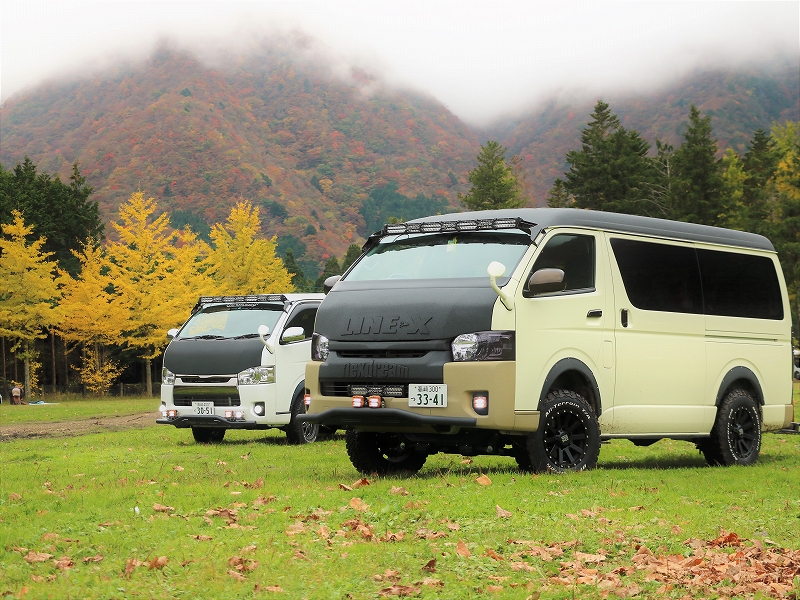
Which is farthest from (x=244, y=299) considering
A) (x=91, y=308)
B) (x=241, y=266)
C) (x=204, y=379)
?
(x=241, y=266)

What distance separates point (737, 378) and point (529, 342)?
4044 mm

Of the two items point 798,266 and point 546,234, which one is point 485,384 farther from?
point 798,266

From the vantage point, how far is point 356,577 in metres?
6.05

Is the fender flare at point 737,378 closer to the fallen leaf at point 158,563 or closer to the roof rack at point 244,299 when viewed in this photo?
the roof rack at point 244,299

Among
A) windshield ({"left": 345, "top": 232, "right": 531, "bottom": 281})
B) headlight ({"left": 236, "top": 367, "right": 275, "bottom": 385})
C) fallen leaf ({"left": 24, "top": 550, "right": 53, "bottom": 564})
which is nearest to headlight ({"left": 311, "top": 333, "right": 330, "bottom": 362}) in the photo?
windshield ({"left": 345, "top": 232, "right": 531, "bottom": 281})

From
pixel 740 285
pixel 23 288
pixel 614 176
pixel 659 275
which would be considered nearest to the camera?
pixel 659 275

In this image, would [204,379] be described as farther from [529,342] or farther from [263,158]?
[263,158]

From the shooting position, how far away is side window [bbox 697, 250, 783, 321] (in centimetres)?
1285

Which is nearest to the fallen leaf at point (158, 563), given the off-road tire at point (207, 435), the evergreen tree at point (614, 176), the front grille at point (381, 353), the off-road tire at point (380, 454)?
the front grille at point (381, 353)

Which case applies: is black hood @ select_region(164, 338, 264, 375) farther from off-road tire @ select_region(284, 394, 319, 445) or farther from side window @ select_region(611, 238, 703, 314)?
side window @ select_region(611, 238, 703, 314)

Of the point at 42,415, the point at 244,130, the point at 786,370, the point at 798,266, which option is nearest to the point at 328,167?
the point at 244,130

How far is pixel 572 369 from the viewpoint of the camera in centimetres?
1074

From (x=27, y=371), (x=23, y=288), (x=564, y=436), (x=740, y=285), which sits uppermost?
(x=23, y=288)

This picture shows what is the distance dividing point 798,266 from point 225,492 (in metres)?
59.5
